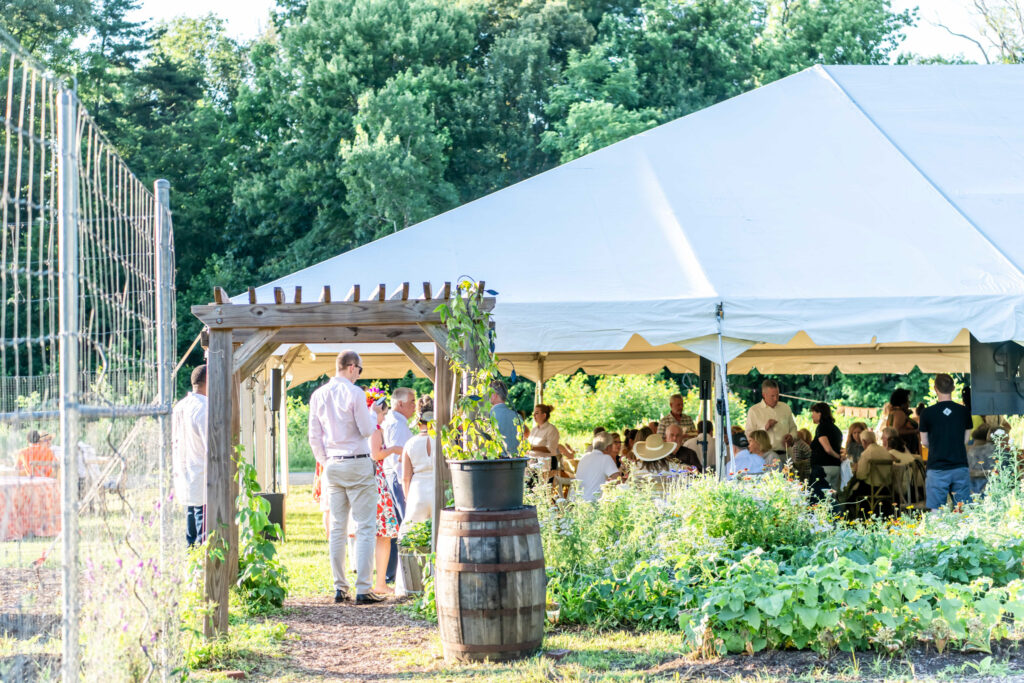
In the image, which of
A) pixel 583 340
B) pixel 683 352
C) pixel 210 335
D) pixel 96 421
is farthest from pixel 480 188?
pixel 96 421

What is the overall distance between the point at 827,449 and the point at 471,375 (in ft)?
18.6

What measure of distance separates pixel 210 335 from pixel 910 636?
4163mm

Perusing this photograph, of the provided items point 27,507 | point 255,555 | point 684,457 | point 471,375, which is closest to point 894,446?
point 684,457

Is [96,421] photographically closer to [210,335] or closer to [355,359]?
[210,335]

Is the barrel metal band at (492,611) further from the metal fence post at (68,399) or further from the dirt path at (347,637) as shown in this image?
the metal fence post at (68,399)

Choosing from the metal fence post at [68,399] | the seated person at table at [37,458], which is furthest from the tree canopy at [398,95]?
the metal fence post at [68,399]

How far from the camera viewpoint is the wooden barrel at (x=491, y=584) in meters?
5.27

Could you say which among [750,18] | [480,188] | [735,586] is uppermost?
[750,18]

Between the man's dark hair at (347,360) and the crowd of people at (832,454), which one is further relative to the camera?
the crowd of people at (832,454)

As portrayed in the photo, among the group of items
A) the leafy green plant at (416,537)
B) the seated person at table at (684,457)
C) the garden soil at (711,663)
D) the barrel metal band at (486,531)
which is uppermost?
the seated person at table at (684,457)

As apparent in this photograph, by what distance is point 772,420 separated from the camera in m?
10.5

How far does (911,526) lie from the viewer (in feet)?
22.2

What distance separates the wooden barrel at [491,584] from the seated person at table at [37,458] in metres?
2.09

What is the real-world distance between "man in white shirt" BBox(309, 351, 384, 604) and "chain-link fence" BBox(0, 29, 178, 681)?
2248mm
